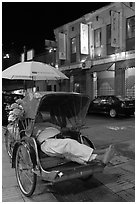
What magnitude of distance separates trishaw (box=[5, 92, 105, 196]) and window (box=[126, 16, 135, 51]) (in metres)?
14.4

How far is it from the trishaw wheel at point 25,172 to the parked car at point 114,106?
10.1 meters

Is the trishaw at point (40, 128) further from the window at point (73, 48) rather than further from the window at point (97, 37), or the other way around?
the window at point (73, 48)

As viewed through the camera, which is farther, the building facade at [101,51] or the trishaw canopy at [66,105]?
the building facade at [101,51]

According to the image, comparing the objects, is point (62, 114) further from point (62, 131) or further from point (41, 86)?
point (41, 86)

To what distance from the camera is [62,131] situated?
3.99 meters

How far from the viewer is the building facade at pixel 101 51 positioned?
17.0 m

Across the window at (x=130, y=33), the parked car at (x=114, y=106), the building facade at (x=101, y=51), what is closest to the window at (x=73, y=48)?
the building facade at (x=101, y=51)

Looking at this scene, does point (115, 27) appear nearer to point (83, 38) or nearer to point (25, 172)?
point (83, 38)

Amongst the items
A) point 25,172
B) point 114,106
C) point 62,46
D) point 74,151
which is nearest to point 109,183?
point 74,151

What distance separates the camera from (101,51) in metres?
19.8

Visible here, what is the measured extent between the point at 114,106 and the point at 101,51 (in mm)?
8440

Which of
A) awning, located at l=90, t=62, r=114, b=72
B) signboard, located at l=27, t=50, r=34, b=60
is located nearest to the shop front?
awning, located at l=90, t=62, r=114, b=72

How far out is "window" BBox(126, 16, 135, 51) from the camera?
16.8 metres

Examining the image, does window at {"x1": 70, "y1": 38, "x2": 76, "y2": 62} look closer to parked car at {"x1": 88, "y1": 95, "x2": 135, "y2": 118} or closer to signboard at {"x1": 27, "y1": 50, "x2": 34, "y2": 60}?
signboard at {"x1": 27, "y1": 50, "x2": 34, "y2": 60}
